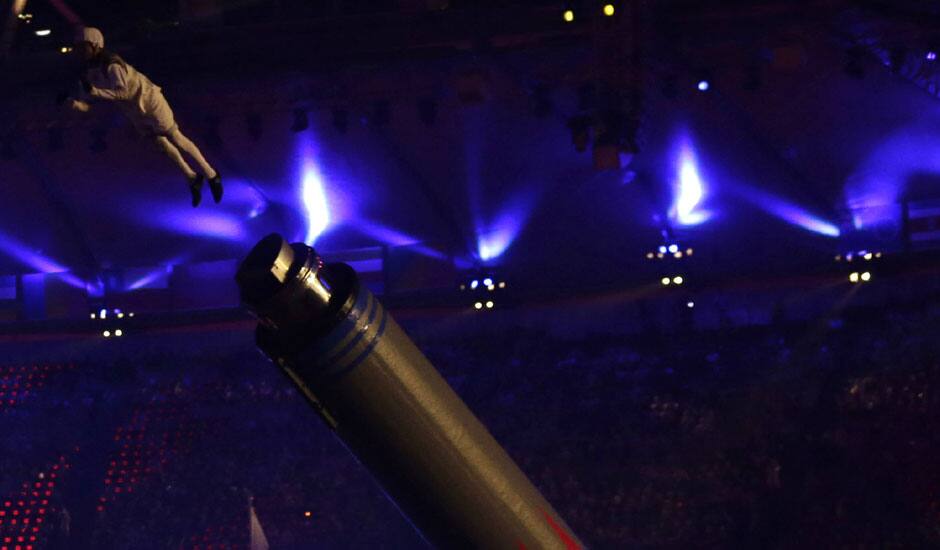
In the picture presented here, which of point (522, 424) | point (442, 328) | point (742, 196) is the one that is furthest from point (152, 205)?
point (742, 196)

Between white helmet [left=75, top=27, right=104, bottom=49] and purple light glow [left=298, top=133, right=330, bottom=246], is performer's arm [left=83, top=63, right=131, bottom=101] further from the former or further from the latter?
purple light glow [left=298, top=133, right=330, bottom=246]

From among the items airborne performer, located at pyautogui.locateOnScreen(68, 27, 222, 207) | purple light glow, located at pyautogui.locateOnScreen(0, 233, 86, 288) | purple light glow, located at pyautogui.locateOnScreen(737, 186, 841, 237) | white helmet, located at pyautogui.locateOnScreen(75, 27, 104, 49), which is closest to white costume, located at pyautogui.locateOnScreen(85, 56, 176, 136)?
airborne performer, located at pyautogui.locateOnScreen(68, 27, 222, 207)

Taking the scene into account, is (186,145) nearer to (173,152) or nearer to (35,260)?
(173,152)

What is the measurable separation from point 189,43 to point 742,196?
4379 mm

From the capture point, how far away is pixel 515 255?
33.8 ft

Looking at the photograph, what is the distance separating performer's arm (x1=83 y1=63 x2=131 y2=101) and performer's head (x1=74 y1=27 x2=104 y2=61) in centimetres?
14

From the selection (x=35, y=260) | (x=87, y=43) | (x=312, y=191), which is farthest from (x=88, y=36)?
(x=35, y=260)

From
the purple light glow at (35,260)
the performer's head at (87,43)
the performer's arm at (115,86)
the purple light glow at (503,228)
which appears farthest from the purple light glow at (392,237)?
the performer's head at (87,43)

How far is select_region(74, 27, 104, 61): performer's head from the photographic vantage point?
181 inches

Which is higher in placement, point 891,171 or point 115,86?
point 115,86

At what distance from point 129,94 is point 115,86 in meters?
0.14

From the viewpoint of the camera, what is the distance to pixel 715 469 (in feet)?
30.4

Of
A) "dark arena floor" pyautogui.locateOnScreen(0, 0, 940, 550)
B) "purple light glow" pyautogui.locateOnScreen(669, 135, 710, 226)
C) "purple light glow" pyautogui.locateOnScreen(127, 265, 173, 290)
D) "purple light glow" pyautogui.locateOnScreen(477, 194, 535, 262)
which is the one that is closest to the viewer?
"dark arena floor" pyautogui.locateOnScreen(0, 0, 940, 550)

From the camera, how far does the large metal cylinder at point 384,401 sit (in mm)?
2668
